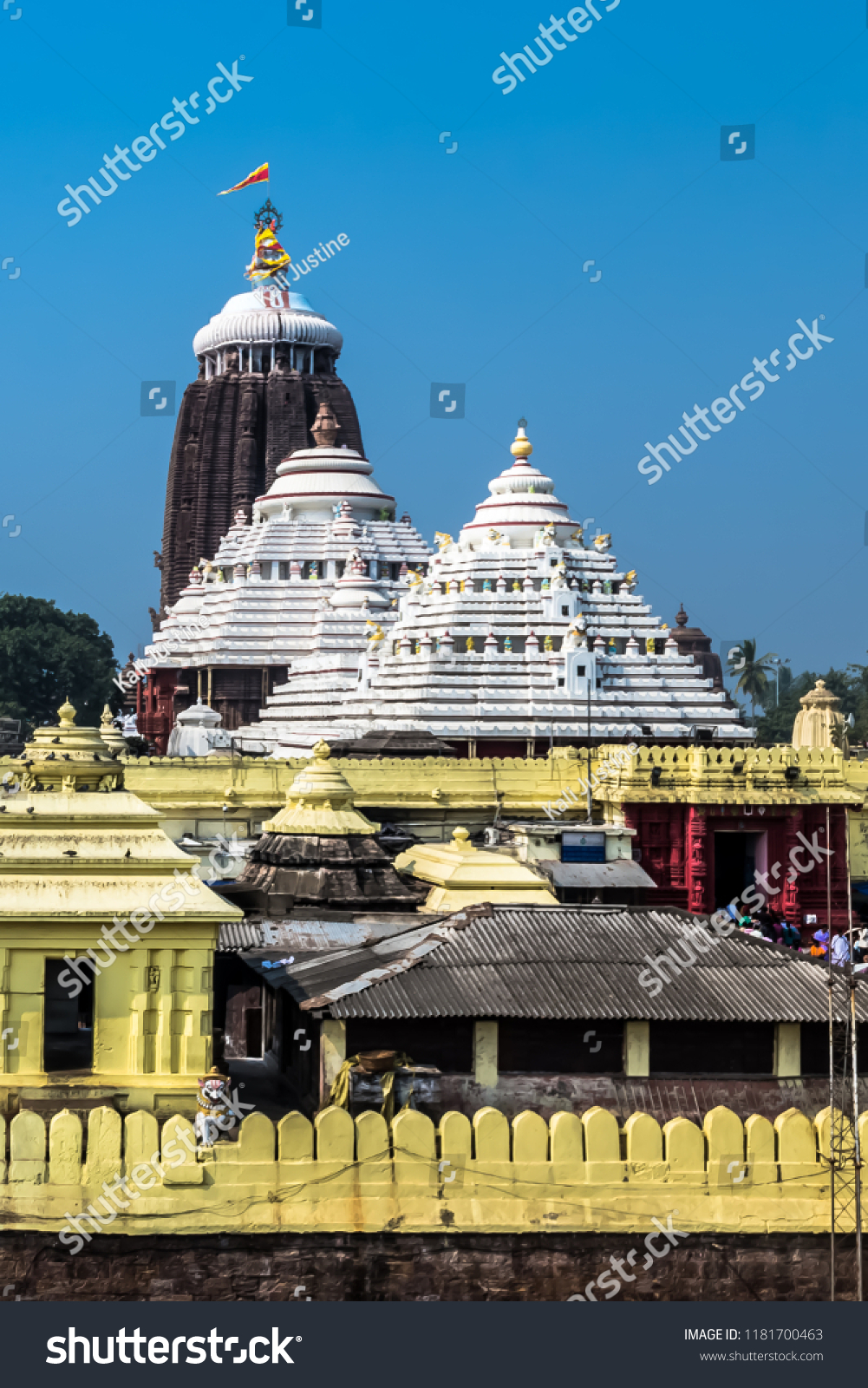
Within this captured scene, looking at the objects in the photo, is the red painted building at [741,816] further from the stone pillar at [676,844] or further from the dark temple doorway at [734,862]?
the dark temple doorway at [734,862]

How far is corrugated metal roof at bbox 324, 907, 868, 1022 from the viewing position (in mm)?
17328

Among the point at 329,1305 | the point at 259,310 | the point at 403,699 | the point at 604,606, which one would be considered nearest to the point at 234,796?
the point at 403,699

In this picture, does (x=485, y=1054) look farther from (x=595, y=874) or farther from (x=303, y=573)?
(x=303, y=573)

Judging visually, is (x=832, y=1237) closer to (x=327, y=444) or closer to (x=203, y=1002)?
(x=203, y=1002)

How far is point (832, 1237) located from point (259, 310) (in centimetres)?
7634

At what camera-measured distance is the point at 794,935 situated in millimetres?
32156

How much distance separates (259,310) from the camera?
284 feet

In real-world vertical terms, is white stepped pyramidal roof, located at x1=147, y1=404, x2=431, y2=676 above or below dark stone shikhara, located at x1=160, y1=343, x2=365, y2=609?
below

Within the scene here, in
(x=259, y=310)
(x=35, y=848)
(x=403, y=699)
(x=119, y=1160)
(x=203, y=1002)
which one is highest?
(x=259, y=310)

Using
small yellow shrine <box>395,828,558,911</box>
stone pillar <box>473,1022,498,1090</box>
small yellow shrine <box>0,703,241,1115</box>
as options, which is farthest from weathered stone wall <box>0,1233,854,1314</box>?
small yellow shrine <box>395,828,558,911</box>

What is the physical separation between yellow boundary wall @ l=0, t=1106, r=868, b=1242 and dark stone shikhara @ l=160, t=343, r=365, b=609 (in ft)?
223

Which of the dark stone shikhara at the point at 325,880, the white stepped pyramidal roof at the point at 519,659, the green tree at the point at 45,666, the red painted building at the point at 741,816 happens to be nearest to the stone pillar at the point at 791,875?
the red painted building at the point at 741,816

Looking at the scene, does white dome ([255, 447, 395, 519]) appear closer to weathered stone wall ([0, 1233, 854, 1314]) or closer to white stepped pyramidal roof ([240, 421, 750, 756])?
white stepped pyramidal roof ([240, 421, 750, 756])

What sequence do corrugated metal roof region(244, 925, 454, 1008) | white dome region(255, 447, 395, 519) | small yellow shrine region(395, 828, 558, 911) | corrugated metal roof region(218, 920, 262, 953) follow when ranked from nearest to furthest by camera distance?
corrugated metal roof region(244, 925, 454, 1008) → corrugated metal roof region(218, 920, 262, 953) → small yellow shrine region(395, 828, 558, 911) → white dome region(255, 447, 395, 519)
